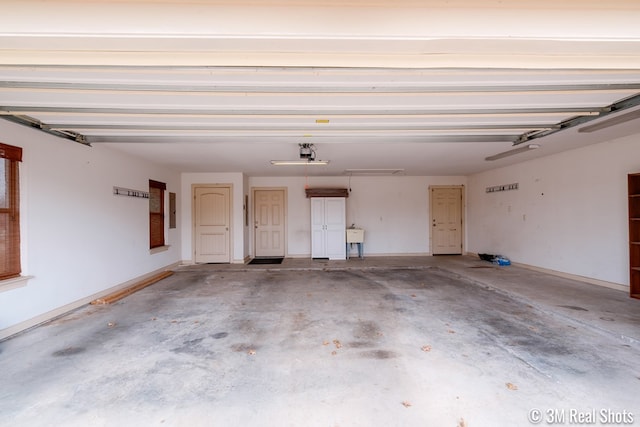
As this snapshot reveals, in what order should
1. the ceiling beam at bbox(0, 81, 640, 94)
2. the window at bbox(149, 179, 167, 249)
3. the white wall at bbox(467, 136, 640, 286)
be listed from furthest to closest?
the window at bbox(149, 179, 167, 249), the white wall at bbox(467, 136, 640, 286), the ceiling beam at bbox(0, 81, 640, 94)

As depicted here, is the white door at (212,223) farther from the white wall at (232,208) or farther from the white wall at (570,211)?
the white wall at (570,211)

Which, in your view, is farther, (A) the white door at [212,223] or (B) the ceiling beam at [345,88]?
(A) the white door at [212,223]

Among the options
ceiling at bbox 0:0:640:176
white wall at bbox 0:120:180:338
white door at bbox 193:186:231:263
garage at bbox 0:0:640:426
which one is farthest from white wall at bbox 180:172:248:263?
ceiling at bbox 0:0:640:176

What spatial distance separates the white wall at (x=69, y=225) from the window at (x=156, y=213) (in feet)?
1.66

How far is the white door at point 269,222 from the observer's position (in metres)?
8.46

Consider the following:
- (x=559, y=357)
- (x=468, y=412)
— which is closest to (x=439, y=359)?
(x=468, y=412)

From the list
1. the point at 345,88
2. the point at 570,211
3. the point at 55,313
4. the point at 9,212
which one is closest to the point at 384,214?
the point at 570,211

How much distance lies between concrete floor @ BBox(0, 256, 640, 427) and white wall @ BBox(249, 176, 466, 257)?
3.92m

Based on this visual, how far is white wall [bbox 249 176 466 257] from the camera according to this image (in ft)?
27.7

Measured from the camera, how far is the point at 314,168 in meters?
7.05

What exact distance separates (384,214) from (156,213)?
5874 mm

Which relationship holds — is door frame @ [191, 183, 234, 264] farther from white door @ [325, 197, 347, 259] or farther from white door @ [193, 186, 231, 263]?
white door @ [325, 197, 347, 259]

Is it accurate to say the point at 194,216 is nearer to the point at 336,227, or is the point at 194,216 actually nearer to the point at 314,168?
the point at 314,168

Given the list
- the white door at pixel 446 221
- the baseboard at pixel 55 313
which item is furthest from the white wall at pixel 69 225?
the white door at pixel 446 221
